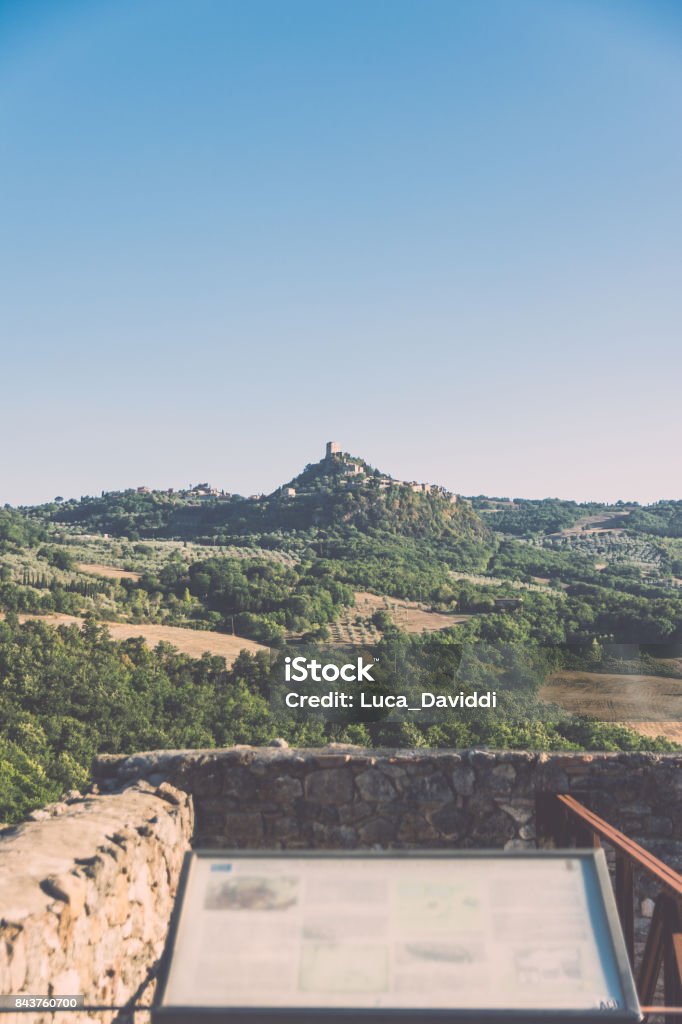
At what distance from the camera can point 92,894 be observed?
3906 mm

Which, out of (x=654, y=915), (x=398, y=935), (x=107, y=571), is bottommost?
(x=107, y=571)

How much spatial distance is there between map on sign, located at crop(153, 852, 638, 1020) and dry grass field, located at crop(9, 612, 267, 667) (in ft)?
114

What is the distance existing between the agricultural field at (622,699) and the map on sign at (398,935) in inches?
1166

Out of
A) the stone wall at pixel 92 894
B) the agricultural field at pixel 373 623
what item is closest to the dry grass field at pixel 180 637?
the agricultural field at pixel 373 623

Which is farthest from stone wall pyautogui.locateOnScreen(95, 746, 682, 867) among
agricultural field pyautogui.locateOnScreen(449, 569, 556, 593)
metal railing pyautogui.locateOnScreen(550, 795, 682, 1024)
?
agricultural field pyautogui.locateOnScreen(449, 569, 556, 593)

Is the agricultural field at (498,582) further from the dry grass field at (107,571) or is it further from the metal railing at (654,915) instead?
the metal railing at (654,915)

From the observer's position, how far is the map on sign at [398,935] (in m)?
2.68

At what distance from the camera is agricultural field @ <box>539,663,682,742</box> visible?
3192cm

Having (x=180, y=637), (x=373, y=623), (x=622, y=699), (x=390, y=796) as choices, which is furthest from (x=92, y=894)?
(x=373, y=623)

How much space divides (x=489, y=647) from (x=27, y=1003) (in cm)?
3998

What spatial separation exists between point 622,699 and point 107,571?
40185 mm

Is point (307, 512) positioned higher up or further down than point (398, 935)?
higher up

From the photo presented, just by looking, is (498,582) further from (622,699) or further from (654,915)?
(654,915)

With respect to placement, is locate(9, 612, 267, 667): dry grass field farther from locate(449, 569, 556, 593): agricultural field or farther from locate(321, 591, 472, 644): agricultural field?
locate(449, 569, 556, 593): agricultural field
